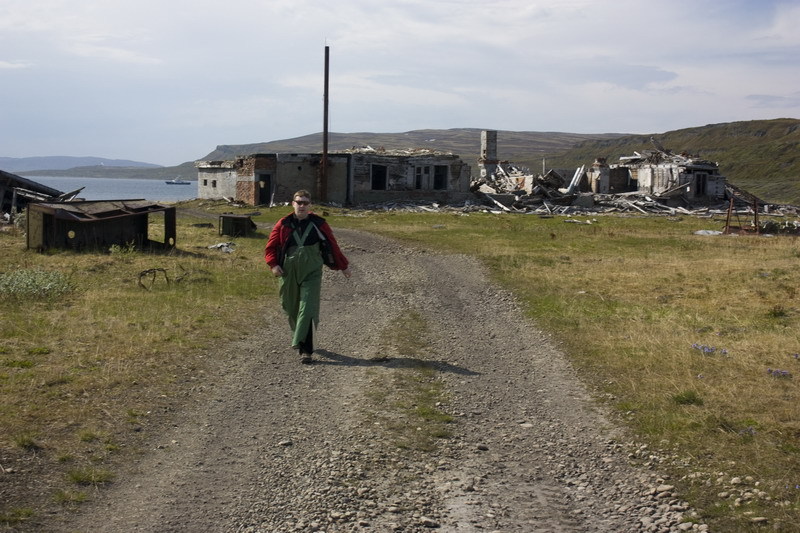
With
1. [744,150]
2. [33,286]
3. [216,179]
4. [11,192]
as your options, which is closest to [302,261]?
[33,286]

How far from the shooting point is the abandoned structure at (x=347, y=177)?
39.7 meters

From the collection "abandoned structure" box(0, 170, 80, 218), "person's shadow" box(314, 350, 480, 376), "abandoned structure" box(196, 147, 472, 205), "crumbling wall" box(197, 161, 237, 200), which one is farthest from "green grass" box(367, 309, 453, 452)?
"crumbling wall" box(197, 161, 237, 200)

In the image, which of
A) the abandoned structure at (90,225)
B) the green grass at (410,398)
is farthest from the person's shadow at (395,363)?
the abandoned structure at (90,225)

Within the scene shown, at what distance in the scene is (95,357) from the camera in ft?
25.5

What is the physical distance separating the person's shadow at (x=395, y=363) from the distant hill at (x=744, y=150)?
6108 cm

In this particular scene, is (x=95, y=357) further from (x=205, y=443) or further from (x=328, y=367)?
(x=205, y=443)

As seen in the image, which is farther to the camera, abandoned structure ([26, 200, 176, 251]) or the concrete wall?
the concrete wall

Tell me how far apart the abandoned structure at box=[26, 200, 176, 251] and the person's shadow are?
10.4 metres

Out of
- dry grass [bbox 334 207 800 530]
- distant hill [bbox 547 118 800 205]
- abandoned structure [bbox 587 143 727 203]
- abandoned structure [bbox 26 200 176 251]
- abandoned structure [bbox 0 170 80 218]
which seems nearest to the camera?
dry grass [bbox 334 207 800 530]

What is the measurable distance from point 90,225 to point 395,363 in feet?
38.0

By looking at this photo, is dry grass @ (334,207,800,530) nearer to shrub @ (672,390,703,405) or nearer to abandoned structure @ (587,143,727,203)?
shrub @ (672,390,703,405)

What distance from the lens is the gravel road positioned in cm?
435

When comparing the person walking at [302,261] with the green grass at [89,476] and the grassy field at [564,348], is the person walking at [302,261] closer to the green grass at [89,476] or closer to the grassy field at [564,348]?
the grassy field at [564,348]

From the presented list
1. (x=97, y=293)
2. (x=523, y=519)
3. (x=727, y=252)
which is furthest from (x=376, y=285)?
(x=727, y=252)
